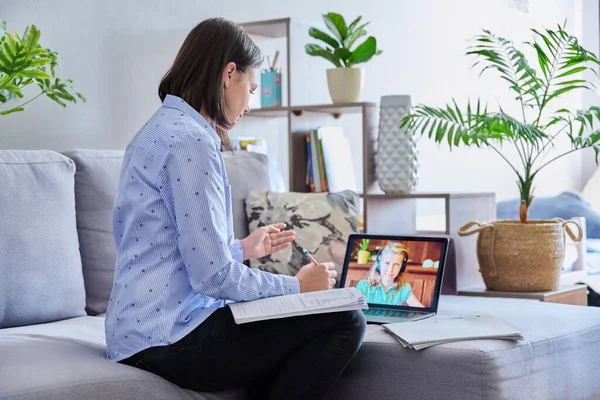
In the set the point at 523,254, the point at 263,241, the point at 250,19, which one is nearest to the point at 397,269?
the point at 263,241

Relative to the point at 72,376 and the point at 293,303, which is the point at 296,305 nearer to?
the point at 293,303

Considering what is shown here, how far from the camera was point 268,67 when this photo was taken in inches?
147

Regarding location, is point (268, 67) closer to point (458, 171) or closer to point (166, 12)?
point (166, 12)

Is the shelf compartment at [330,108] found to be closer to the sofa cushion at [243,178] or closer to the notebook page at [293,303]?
the sofa cushion at [243,178]

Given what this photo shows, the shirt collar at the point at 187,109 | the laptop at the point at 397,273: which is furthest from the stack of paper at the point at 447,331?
the shirt collar at the point at 187,109

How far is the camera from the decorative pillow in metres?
2.79

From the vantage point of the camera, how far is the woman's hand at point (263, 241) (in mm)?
1999

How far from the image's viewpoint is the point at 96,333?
6.90 ft

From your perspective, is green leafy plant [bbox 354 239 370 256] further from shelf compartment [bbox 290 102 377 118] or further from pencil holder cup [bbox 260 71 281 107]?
pencil holder cup [bbox 260 71 281 107]

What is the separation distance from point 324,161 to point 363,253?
954 mm

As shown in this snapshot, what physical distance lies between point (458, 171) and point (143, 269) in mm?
3669

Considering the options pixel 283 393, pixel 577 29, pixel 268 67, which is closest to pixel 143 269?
pixel 283 393

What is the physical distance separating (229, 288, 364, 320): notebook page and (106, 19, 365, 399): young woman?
27 mm

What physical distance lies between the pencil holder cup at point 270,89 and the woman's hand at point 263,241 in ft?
4.85
